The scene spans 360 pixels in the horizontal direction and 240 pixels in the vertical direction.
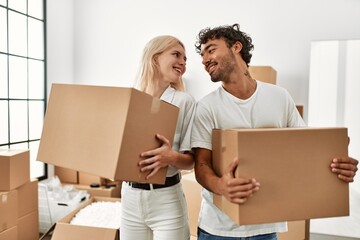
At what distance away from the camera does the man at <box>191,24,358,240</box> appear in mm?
1203

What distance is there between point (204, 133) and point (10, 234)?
184 cm

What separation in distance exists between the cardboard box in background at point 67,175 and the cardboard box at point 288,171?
2.79 m

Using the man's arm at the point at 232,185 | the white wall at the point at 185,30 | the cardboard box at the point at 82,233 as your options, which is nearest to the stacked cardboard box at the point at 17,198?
the cardboard box at the point at 82,233

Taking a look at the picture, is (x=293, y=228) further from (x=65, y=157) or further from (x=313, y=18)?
(x=313, y=18)

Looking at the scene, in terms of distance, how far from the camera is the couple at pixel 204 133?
1191mm

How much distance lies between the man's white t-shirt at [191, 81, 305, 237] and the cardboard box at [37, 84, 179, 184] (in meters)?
0.11

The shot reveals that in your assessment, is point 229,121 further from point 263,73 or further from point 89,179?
point 89,179

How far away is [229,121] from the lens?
122cm

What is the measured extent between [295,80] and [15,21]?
276 centimetres

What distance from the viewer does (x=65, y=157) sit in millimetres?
1175

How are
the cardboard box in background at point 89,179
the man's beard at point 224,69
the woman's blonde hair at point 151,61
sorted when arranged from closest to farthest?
the man's beard at point 224,69, the woman's blonde hair at point 151,61, the cardboard box in background at point 89,179

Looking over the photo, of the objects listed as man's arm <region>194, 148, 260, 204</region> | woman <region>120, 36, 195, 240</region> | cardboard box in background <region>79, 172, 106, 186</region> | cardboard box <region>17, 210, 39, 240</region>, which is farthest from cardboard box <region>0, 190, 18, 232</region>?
man's arm <region>194, 148, 260, 204</region>

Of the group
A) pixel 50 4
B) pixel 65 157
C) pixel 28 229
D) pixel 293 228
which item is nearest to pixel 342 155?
pixel 65 157

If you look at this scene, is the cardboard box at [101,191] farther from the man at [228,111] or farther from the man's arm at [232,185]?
the man's arm at [232,185]
